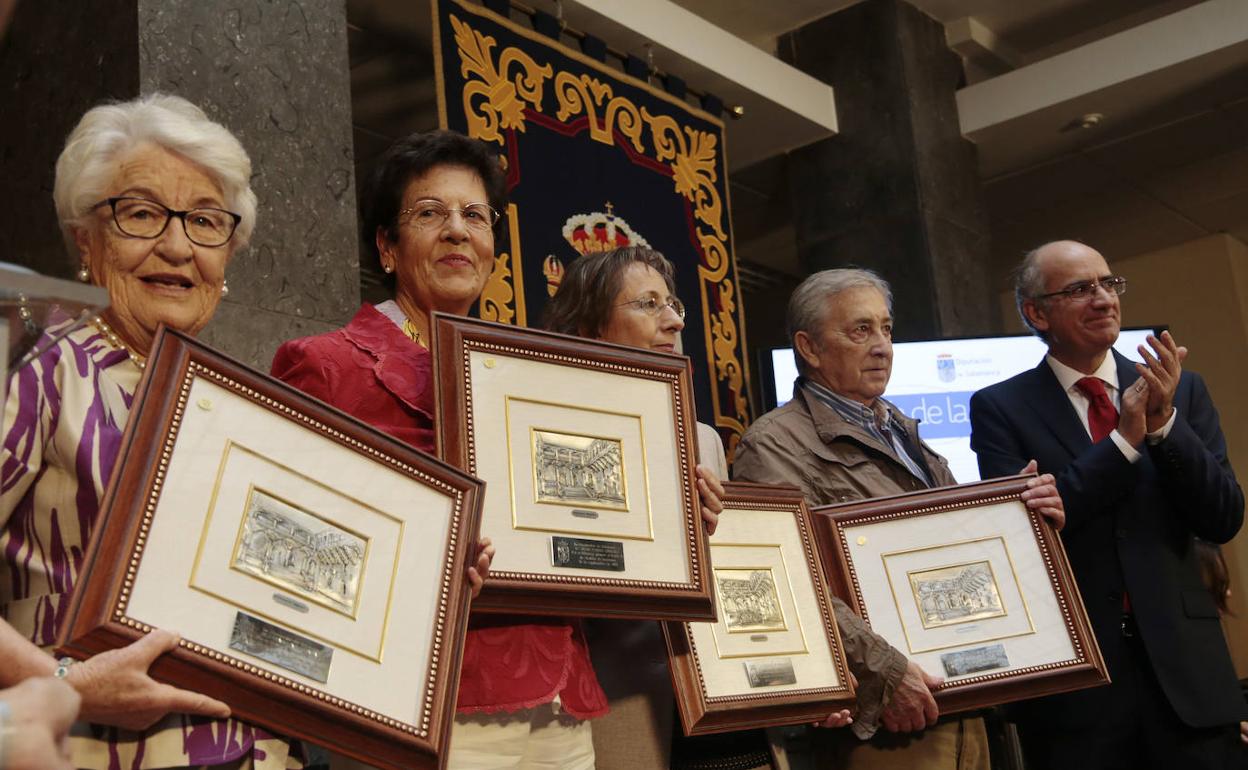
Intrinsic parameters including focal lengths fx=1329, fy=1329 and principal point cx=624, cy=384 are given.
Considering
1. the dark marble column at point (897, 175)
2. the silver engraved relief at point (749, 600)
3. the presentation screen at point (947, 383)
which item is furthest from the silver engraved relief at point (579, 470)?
the dark marble column at point (897, 175)

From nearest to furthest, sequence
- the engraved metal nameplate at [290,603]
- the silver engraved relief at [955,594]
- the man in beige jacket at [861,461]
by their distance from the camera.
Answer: the engraved metal nameplate at [290,603] → the man in beige jacket at [861,461] → the silver engraved relief at [955,594]

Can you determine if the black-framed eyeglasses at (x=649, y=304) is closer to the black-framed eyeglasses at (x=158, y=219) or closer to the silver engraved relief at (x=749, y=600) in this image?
the silver engraved relief at (x=749, y=600)

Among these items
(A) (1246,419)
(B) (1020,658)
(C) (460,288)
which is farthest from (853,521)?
(A) (1246,419)

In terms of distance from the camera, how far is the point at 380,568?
5.09 feet

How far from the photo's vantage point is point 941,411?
17.3 ft

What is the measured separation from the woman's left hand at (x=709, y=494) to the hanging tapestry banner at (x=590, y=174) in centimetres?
235

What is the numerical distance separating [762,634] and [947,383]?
127 inches

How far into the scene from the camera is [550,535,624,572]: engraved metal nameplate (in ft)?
5.92

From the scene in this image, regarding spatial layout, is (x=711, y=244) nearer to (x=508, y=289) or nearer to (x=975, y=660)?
(x=508, y=289)

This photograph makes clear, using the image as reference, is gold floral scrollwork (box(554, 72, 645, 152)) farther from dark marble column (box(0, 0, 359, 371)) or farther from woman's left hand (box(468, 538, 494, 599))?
woman's left hand (box(468, 538, 494, 599))

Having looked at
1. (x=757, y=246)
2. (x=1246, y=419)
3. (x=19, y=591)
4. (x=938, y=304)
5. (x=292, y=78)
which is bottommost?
(x=19, y=591)

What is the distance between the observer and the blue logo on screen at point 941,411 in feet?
17.2

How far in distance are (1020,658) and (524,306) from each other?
2330mm

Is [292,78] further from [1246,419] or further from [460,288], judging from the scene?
[1246,419]
